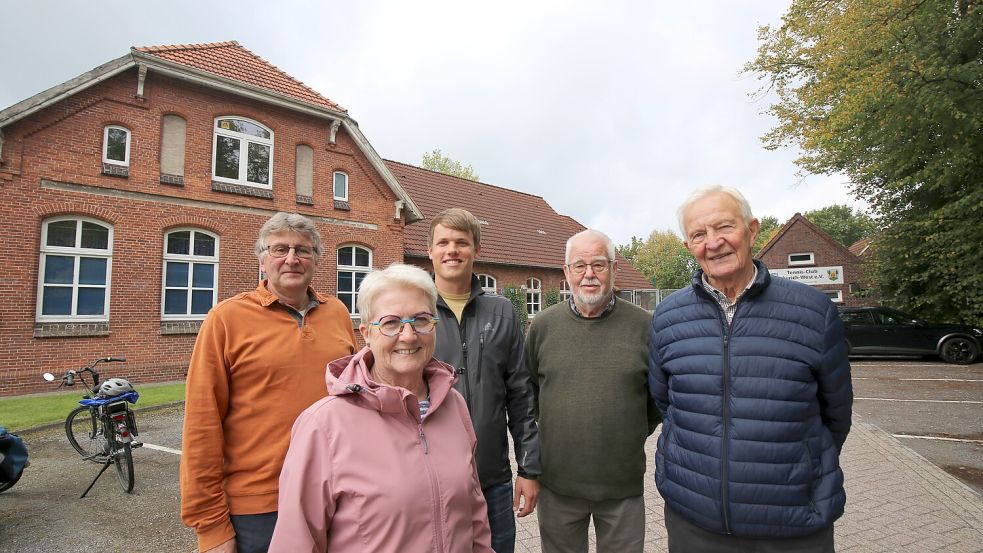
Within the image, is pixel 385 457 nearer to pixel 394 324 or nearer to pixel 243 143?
pixel 394 324

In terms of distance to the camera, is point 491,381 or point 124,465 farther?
point 124,465

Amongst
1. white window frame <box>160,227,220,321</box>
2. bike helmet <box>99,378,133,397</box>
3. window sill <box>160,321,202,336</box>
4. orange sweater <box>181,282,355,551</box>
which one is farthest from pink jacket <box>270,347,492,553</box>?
window sill <box>160,321,202,336</box>

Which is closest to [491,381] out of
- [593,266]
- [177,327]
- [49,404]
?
→ [593,266]

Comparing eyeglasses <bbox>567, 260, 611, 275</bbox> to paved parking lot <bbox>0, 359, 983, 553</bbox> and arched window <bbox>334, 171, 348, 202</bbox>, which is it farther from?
arched window <bbox>334, 171, 348, 202</bbox>

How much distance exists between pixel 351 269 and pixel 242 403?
13.0 metres

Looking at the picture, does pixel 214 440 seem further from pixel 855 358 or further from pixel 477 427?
pixel 855 358

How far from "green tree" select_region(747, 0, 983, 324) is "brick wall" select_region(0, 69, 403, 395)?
1372 cm

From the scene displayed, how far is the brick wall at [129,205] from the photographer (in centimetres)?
953

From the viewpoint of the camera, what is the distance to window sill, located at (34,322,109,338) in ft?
31.9

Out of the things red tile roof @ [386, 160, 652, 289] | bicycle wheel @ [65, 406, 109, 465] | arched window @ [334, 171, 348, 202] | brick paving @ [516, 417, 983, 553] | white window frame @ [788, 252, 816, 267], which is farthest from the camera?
white window frame @ [788, 252, 816, 267]

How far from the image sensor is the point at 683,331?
206 centimetres

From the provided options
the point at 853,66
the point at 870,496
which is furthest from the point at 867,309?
the point at 870,496

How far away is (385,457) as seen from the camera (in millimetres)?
1353

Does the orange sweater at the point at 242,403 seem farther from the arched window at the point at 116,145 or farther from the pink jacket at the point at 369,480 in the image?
the arched window at the point at 116,145
